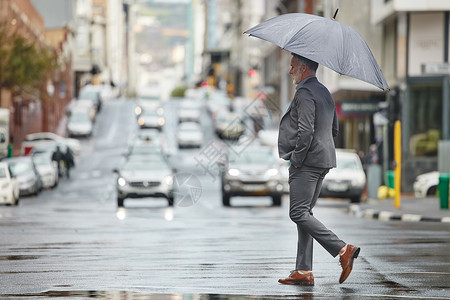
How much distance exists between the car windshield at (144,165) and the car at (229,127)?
4017 centimetres

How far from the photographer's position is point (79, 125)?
75.3 metres

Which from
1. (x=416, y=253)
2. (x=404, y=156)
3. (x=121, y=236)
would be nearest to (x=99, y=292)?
(x=416, y=253)

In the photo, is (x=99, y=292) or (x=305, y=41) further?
(x=305, y=41)

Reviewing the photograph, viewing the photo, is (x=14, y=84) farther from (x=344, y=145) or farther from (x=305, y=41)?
(x=305, y=41)

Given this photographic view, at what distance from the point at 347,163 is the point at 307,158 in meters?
25.3

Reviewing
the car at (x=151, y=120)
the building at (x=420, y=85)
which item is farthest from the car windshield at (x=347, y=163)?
the car at (x=151, y=120)

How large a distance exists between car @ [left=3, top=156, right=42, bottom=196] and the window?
13963 mm

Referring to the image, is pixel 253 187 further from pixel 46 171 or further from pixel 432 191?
pixel 46 171

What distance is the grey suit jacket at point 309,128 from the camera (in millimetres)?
8953

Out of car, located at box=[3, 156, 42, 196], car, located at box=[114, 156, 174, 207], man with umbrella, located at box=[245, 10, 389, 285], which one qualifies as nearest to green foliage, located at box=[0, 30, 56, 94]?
car, located at box=[3, 156, 42, 196]

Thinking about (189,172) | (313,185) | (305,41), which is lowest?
(189,172)

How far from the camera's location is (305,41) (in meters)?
9.14

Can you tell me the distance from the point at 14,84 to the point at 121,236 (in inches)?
1334

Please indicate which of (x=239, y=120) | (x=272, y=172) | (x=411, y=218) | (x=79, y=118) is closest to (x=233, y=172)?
(x=272, y=172)
